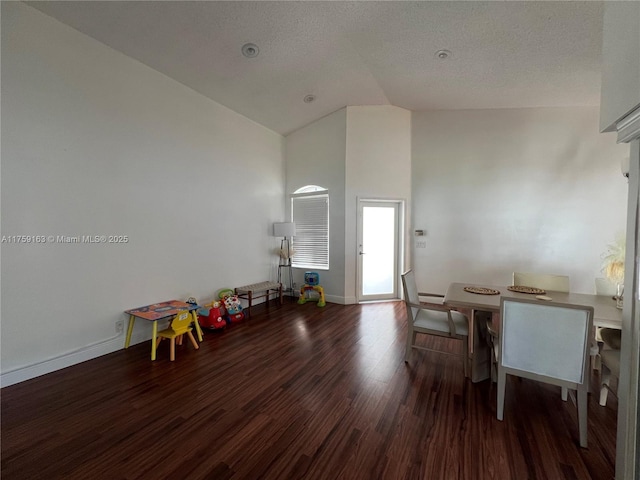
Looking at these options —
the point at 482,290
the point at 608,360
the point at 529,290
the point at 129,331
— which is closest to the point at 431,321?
the point at 482,290

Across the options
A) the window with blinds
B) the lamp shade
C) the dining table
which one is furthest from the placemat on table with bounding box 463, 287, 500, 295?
the lamp shade

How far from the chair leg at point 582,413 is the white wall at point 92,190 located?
419cm

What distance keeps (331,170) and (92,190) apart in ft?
11.8

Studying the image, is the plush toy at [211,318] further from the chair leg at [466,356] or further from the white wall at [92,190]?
the chair leg at [466,356]

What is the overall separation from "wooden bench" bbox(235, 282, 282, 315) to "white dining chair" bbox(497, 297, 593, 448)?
137 inches

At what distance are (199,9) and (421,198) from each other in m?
4.32

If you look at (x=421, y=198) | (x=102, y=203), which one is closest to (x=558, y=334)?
(x=421, y=198)

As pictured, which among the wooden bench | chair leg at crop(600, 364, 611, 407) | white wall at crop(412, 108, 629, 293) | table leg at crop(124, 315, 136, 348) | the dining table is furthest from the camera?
the wooden bench

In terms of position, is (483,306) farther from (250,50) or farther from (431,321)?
(250,50)

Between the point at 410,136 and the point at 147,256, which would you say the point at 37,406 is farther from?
the point at 410,136

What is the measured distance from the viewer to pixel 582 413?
66.4 inches

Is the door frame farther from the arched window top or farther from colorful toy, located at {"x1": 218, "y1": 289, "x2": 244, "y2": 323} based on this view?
colorful toy, located at {"x1": 218, "y1": 289, "x2": 244, "y2": 323}

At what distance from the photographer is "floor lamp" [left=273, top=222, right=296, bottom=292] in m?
5.06

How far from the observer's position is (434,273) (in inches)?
199
